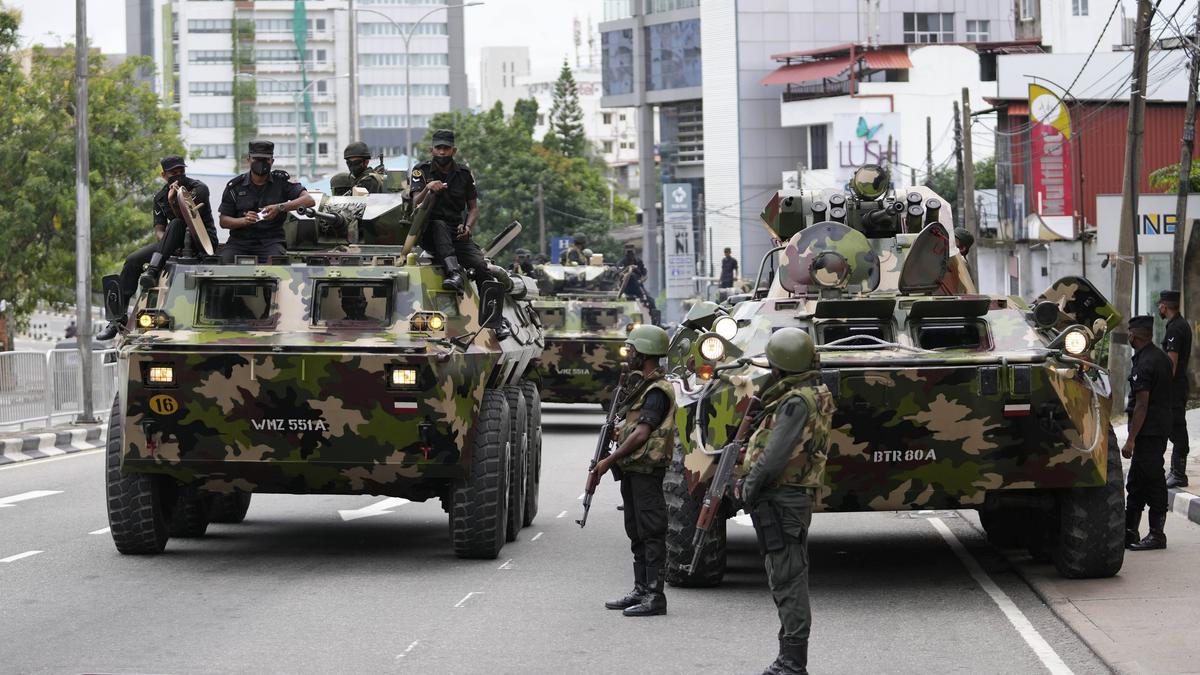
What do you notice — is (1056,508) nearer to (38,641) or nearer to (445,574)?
(445,574)

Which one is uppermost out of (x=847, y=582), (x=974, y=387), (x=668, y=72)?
(x=668, y=72)

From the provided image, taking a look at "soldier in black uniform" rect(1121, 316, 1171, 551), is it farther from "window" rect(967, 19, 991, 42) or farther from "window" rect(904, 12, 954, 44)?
"window" rect(967, 19, 991, 42)

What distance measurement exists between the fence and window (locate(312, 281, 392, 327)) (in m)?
12.2

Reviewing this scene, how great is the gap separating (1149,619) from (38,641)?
6.03 metres

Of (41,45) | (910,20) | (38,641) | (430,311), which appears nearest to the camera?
(38,641)

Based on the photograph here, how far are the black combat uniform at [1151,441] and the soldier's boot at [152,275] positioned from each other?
705 cm

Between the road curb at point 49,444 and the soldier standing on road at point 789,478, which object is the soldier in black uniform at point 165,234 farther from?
the road curb at point 49,444

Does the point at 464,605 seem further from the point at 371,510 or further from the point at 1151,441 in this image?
the point at 371,510

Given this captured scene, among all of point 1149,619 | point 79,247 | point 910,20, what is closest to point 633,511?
point 1149,619

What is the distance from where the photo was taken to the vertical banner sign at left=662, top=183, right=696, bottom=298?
83188 mm

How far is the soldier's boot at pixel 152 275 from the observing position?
13.6 meters

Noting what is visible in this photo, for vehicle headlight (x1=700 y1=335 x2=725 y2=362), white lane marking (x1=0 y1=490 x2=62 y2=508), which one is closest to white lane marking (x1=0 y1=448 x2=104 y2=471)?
white lane marking (x1=0 y1=490 x2=62 y2=508)

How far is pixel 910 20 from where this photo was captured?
93.2 m

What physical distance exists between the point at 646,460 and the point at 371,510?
6874 mm
